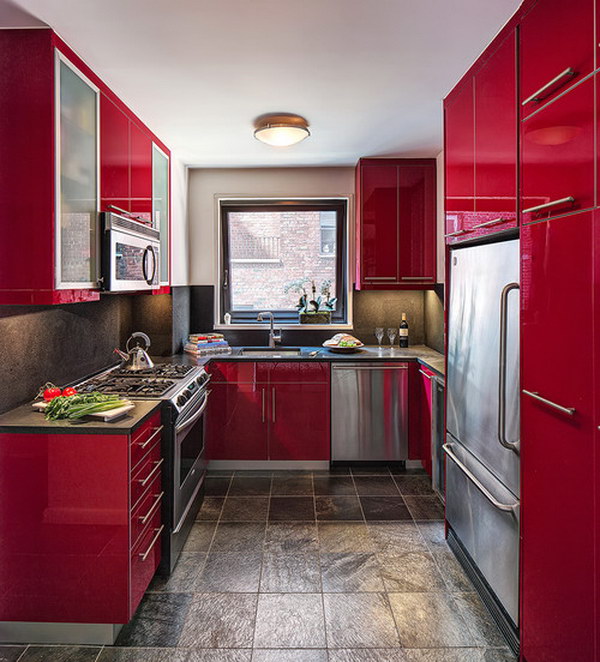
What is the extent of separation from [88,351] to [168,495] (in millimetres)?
1129

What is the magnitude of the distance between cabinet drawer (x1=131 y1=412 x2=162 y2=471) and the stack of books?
5.09ft

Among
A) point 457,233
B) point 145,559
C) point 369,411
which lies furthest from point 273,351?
point 145,559

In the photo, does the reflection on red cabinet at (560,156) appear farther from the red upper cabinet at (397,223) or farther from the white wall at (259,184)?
the white wall at (259,184)

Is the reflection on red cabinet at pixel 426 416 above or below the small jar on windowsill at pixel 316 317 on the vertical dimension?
below

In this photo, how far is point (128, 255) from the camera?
8.70 ft

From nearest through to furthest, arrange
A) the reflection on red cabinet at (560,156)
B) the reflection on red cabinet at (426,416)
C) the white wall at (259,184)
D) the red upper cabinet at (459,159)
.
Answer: the reflection on red cabinet at (560,156) → the red upper cabinet at (459,159) → the reflection on red cabinet at (426,416) → the white wall at (259,184)

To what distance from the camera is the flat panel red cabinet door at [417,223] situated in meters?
4.12

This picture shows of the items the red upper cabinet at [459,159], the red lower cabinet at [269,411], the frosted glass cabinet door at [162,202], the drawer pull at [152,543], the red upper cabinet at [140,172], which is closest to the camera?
the drawer pull at [152,543]

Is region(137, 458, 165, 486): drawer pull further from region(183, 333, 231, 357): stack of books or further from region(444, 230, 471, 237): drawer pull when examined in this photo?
region(444, 230, 471, 237): drawer pull

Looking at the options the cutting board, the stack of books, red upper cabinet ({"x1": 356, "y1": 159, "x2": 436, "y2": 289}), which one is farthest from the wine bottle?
the cutting board

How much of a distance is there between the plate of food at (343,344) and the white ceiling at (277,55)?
156 centimetres

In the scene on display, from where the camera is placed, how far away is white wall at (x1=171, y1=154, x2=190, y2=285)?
3975mm

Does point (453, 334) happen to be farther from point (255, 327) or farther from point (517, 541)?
point (255, 327)

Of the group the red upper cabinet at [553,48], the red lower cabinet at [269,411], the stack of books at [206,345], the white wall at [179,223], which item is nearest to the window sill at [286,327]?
the stack of books at [206,345]
